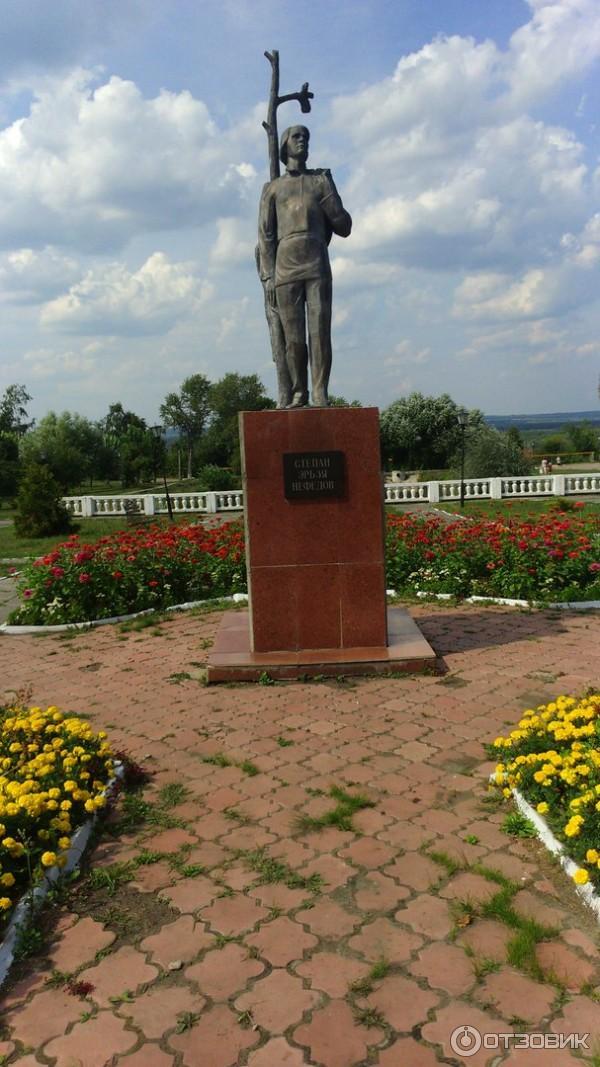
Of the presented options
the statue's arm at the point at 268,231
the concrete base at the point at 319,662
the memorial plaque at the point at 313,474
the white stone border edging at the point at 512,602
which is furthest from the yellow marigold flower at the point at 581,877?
the white stone border edging at the point at 512,602

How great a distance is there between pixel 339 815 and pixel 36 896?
1.33m

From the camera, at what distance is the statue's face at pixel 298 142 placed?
5.86 metres

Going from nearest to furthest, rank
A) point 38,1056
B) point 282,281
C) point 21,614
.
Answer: point 38,1056 < point 282,281 < point 21,614

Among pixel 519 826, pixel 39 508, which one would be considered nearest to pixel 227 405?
pixel 39 508

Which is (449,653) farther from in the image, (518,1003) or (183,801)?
(518,1003)

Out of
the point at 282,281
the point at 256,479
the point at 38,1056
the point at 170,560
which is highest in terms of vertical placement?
the point at 282,281

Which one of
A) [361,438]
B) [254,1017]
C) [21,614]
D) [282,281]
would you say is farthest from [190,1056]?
[21,614]

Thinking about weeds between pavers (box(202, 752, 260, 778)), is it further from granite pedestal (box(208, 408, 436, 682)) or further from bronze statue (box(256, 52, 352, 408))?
bronze statue (box(256, 52, 352, 408))

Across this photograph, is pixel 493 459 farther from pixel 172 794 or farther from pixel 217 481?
pixel 172 794

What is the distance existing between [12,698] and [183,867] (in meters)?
2.90

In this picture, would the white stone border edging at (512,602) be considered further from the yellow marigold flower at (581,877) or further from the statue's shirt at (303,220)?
the yellow marigold flower at (581,877)

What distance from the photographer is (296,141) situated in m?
5.87

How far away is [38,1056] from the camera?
218cm

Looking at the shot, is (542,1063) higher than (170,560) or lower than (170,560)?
lower
